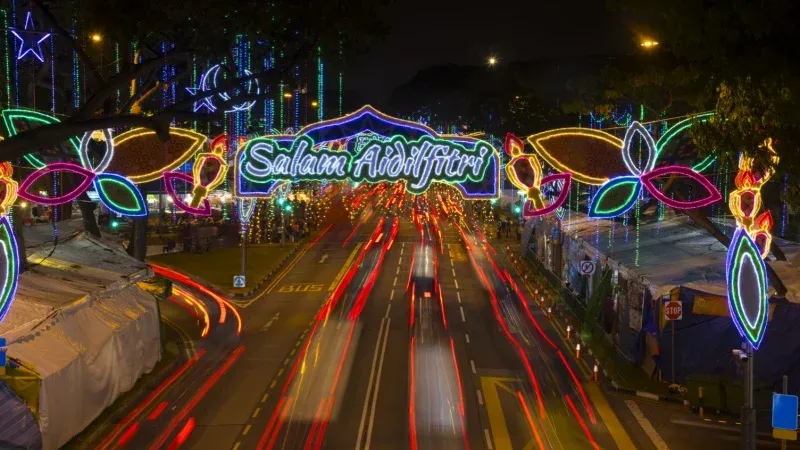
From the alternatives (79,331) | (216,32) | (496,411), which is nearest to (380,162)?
(216,32)

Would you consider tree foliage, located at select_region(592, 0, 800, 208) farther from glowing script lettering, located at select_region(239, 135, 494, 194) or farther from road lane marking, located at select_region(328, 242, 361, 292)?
road lane marking, located at select_region(328, 242, 361, 292)

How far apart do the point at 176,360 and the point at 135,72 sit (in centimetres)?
1272

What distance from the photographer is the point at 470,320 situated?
31328 millimetres

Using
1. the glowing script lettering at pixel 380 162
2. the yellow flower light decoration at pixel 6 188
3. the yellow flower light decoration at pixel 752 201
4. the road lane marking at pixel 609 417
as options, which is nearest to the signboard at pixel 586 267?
the road lane marking at pixel 609 417

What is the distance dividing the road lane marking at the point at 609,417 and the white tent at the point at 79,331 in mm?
11857

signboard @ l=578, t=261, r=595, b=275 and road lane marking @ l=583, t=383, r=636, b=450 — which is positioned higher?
signboard @ l=578, t=261, r=595, b=275

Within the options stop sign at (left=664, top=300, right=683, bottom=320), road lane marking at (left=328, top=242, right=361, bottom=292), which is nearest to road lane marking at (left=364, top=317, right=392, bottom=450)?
stop sign at (left=664, top=300, right=683, bottom=320)

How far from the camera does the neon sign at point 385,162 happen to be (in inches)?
760

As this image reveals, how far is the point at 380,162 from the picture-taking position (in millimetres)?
19391

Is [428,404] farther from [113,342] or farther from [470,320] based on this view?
[470,320]

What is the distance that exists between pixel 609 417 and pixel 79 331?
12.9m

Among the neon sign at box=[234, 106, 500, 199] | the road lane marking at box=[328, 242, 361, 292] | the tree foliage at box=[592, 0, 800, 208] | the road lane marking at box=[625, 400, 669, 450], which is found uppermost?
the tree foliage at box=[592, 0, 800, 208]

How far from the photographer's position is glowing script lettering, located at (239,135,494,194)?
1931cm

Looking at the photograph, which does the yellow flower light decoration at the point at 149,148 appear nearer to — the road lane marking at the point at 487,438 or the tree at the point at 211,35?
the tree at the point at 211,35
